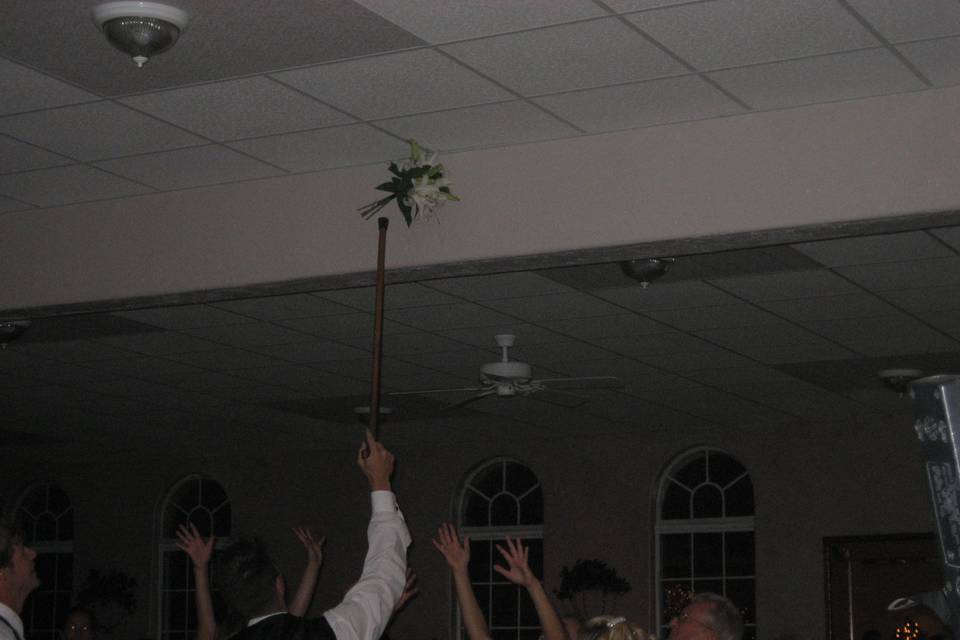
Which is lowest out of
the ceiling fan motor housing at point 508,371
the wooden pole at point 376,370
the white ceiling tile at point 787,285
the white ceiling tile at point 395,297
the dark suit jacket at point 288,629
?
the dark suit jacket at point 288,629

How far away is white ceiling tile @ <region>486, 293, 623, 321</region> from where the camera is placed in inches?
295

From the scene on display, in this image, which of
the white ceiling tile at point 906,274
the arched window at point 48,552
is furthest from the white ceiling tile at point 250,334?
the arched window at point 48,552

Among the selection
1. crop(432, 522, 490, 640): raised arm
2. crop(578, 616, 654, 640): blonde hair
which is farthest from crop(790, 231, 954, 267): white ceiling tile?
crop(578, 616, 654, 640): blonde hair

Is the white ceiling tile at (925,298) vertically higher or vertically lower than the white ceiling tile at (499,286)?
higher

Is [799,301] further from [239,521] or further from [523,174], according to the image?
[239,521]

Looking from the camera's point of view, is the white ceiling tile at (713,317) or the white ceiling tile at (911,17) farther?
the white ceiling tile at (713,317)

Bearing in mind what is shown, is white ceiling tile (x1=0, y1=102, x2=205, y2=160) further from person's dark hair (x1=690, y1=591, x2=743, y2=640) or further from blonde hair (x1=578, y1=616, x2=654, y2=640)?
person's dark hair (x1=690, y1=591, x2=743, y2=640)

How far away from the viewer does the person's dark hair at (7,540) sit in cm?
315

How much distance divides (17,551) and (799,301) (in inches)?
209

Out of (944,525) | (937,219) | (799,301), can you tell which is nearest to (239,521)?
(799,301)

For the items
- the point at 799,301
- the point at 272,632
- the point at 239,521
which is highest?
the point at 799,301

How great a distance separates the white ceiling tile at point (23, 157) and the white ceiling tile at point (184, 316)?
178 cm

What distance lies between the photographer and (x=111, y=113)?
5.26 meters

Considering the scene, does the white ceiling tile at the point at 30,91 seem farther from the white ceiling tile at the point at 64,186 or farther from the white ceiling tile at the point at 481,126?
the white ceiling tile at the point at 481,126
